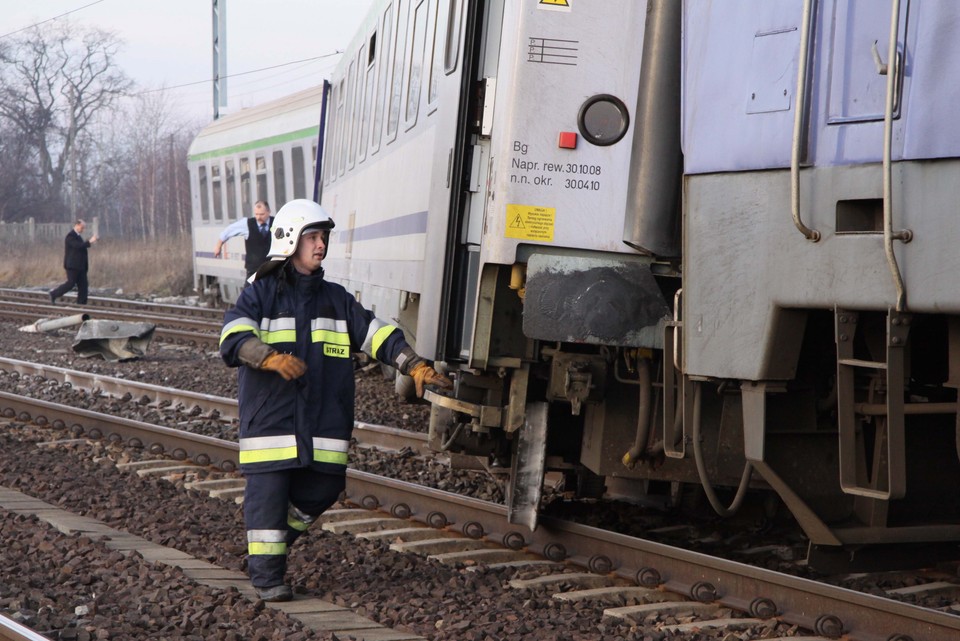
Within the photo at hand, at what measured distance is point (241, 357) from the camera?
16.0 ft

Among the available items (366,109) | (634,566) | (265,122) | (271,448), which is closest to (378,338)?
(271,448)

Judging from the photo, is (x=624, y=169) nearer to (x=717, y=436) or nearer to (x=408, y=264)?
(x=717, y=436)

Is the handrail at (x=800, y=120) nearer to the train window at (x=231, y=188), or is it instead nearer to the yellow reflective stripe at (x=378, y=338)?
the yellow reflective stripe at (x=378, y=338)

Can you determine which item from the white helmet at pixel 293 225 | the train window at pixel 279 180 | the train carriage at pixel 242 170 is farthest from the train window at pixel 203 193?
the white helmet at pixel 293 225

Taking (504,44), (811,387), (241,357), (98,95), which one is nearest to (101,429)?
(241,357)

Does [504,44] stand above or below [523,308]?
above

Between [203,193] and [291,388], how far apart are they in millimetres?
20249

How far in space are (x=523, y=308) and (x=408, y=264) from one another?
2446 millimetres

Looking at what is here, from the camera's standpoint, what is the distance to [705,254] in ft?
13.3

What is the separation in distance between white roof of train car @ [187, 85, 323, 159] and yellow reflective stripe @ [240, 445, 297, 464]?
12.2 metres

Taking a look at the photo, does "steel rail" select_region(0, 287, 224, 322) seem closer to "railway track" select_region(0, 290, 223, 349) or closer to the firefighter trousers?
"railway track" select_region(0, 290, 223, 349)

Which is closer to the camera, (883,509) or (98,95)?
(883,509)

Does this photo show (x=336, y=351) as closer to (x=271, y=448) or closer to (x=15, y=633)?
(x=271, y=448)

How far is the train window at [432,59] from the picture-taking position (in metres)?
6.77
